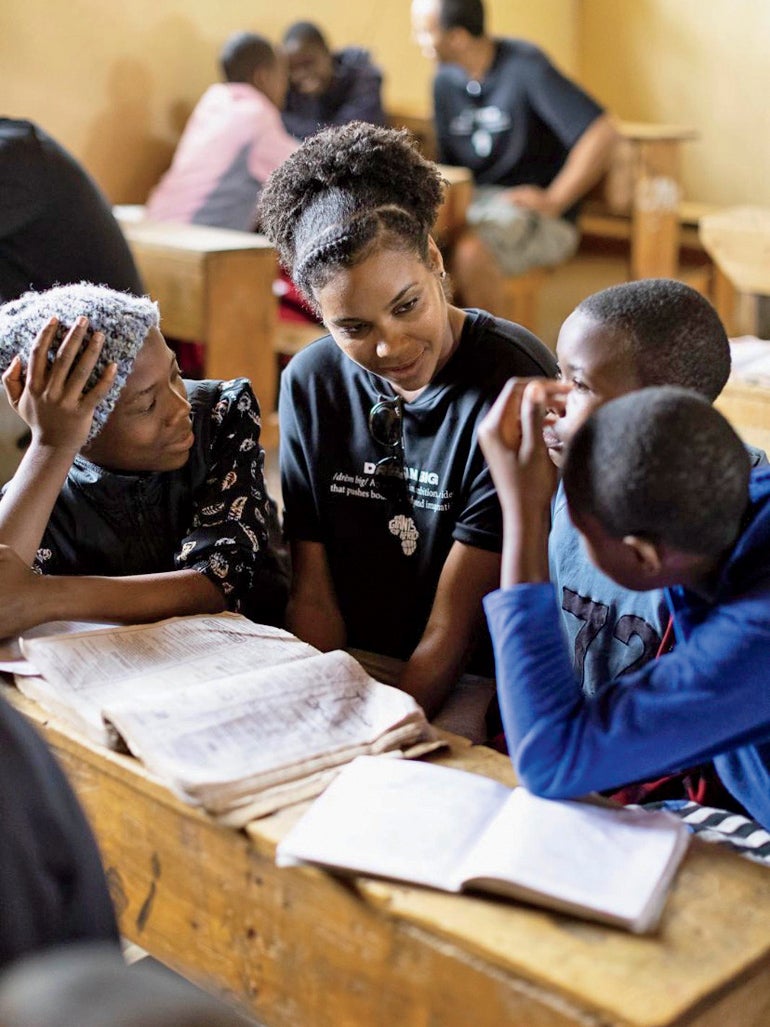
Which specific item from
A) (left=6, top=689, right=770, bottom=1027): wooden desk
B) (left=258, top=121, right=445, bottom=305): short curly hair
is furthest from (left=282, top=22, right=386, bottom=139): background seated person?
(left=6, top=689, right=770, bottom=1027): wooden desk

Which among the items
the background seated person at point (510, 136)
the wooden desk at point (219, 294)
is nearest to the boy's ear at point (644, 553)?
the wooden desk at point (219, 294)

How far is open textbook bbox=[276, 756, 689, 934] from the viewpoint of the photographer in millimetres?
1181

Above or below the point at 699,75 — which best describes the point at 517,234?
below

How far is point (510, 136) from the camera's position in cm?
583

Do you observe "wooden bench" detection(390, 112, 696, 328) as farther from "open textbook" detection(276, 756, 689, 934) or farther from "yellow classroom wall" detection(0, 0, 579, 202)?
"open textbook" detection(276, 756, 689, 934)

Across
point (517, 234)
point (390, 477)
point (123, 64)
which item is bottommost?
point (517, 234)

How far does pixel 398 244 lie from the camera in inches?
73.0

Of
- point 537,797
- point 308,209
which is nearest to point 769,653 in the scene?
point 537,797

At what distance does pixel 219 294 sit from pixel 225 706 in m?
2.73

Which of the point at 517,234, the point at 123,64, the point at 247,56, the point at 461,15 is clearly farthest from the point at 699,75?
the point at 123,64

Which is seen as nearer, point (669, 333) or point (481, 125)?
point (669, 333)

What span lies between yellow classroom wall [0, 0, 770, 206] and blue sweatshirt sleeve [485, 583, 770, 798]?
4.24m

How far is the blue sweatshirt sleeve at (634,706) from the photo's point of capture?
4.29ft

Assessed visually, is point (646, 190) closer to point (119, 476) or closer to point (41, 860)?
point (119, 476)
